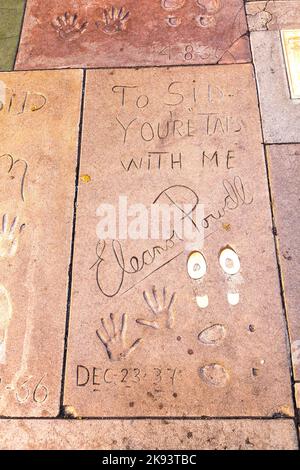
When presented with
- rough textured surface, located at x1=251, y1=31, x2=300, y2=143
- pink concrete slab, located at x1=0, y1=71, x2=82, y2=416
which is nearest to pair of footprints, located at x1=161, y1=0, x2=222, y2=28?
rough textured surface, located at x1=251, y1=31, x2=300, y2=143

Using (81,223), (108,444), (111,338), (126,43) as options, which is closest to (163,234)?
(81,223)

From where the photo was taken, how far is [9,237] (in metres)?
2.62

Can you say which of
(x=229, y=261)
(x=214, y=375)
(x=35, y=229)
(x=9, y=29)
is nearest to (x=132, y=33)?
(x=9, y=29)

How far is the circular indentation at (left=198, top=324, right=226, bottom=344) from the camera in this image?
234cm

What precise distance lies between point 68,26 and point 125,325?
2.47 metres

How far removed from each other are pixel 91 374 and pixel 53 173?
1353 mm

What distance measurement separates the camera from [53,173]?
9.09 ft

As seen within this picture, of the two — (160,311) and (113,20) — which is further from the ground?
(113,20)

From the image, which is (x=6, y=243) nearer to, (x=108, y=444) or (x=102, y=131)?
(x=102, y=131)

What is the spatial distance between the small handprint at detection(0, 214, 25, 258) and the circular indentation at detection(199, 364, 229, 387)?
1.39 m

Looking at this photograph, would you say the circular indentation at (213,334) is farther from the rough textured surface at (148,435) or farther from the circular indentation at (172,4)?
the circular indentation at (172,4)

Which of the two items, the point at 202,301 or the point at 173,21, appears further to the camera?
the point at 173,21

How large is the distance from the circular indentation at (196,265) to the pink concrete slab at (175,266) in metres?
0.04
